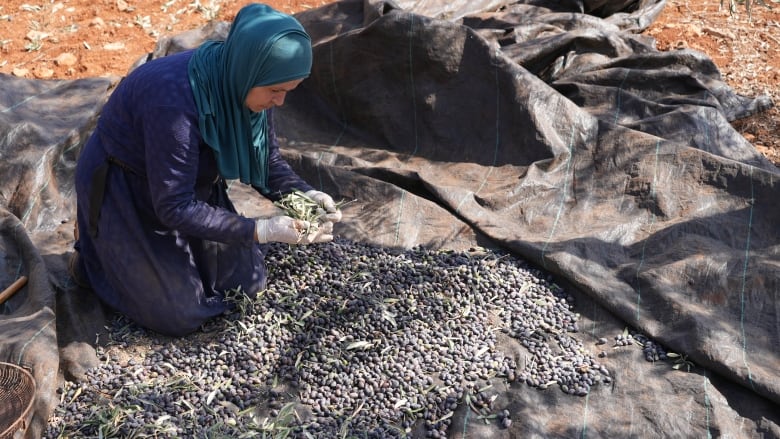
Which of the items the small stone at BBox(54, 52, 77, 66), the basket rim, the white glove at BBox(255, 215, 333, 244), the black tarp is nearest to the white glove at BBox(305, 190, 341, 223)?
the white glove at BBox(255, 215, 333, 244)

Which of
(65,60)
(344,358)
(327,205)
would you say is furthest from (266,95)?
(65,60)

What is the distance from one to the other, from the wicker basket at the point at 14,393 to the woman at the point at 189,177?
0.54 metres

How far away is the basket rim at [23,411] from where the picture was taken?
8.55 ft

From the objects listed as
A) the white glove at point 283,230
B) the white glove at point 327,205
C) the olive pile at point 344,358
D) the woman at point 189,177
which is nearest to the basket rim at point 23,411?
the olive pile at point 344,358

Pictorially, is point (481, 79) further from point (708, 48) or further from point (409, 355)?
point (708, 48)

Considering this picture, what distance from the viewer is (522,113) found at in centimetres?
430

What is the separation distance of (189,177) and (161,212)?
0.19 m

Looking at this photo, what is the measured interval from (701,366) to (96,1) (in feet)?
19.4

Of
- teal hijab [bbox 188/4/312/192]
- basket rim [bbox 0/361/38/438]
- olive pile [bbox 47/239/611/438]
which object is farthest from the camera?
olive pile [bbox 47/239/611/438]

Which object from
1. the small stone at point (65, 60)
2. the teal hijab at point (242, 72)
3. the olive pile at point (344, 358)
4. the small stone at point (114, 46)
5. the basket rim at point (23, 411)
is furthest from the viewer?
the small stone at point (114, 46)

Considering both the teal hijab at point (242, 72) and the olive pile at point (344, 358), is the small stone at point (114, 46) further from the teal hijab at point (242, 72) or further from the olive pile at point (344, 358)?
the teal hijab at point (242, 72)

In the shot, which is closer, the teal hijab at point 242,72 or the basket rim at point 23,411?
the basket rim at point 23,411

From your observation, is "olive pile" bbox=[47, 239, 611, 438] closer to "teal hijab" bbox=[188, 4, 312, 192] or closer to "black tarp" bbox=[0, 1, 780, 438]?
"black tarp" bbox=[0, 1, 780, 438]

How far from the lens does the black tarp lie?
305cm
